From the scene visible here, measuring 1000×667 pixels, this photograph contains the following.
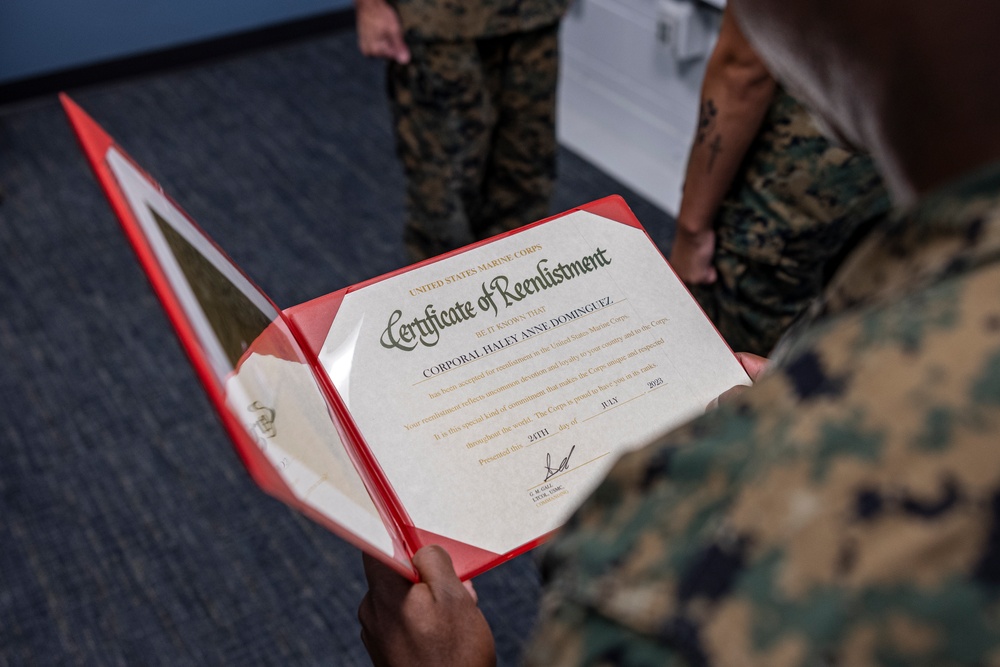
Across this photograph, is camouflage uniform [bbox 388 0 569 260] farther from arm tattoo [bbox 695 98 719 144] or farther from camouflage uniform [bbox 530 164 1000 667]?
camouflage uniform [bbox 530 164 1000 667]

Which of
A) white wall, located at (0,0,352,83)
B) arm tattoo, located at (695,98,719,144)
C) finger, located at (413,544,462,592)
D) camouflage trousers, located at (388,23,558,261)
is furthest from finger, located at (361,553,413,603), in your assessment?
white wall, located at (0,0,352,83)

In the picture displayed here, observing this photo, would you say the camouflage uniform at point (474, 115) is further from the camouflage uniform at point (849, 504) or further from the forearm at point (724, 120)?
the camouflage uniform at point (849, 504)

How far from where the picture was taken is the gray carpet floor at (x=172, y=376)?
1383 millimetres

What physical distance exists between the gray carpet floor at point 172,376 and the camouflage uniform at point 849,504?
1138mm

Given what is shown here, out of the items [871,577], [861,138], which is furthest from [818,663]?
[861,138]

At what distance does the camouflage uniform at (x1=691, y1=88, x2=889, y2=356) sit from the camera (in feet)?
3.36

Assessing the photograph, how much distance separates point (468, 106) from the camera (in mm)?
1580

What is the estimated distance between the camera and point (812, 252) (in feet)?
3.60

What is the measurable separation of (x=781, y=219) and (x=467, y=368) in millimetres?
584

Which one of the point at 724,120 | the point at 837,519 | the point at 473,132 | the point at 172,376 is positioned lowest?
the point at 172,376

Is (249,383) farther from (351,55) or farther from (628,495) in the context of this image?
(351,55)

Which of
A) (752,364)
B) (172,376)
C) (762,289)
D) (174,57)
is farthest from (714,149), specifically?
(174,57)
